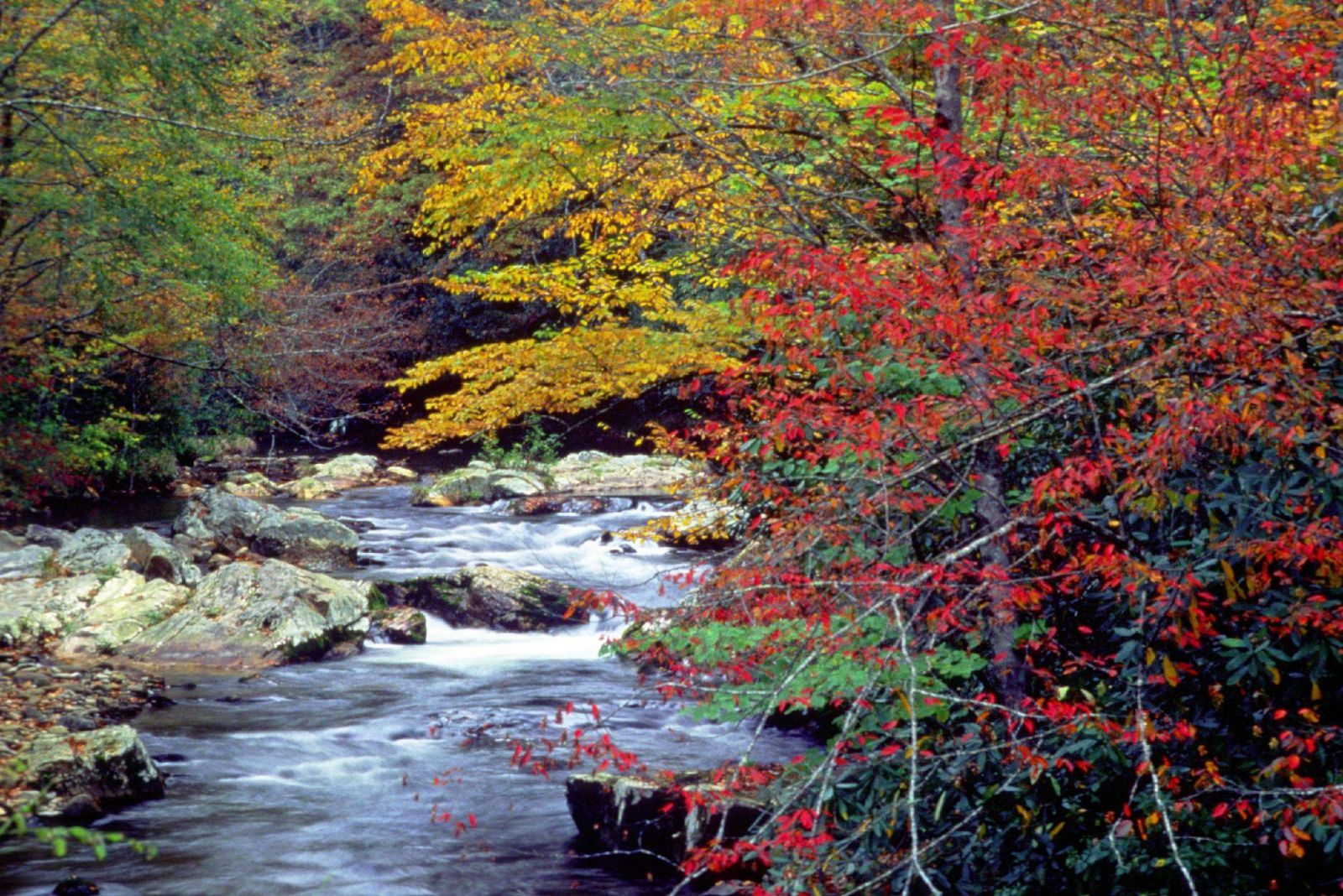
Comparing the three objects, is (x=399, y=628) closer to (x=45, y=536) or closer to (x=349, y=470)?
(x=45, y=536)

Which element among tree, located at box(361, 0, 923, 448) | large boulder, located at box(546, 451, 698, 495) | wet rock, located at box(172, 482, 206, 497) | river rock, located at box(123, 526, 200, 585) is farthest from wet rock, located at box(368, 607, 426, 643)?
wet rock, located at box(172, 482, 206, 497)

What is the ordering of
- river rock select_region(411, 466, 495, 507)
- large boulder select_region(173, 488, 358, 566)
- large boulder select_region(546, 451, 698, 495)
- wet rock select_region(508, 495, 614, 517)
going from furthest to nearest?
large boulder select_region(546, 451, 698, 495), river rock select_region(411, 466, 495, 507), wet rock select_region(508, 495, 614, 517), large boulder select_region(173, 488, 358, 566)

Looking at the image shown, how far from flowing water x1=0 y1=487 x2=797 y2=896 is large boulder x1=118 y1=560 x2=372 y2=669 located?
38 centimetres

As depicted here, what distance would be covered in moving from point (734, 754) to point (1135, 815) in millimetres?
5134

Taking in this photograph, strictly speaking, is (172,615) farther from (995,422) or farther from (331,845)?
(995,422)

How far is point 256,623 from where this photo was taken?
12797mm

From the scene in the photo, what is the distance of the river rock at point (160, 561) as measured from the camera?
15.2m

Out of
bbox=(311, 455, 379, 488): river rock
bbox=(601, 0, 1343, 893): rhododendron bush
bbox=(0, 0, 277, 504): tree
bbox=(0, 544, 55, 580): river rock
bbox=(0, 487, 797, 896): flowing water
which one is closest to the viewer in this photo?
bbox=(601, 0, 1343, 893): rhododendron bush

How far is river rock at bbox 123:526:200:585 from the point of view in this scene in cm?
1517

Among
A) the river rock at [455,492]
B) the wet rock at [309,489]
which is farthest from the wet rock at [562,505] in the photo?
the wet rock at [309,489]

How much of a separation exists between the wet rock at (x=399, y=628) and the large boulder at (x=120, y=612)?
2251 millimetres

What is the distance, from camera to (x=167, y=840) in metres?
7.88

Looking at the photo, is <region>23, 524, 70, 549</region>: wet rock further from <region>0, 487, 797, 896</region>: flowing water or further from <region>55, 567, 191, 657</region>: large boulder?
<region>0, 487, 797, 896</region>: flowing water

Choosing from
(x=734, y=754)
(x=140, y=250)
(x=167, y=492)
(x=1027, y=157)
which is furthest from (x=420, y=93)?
(x=1027, y=157)
